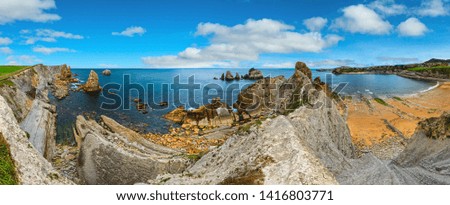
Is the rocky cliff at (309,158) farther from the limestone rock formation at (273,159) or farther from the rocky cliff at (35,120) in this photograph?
the rocky cliff at (35,120)

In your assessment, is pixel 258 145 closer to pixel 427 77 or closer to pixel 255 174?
pixel 255 174

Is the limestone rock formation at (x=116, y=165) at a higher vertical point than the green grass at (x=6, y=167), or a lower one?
lower

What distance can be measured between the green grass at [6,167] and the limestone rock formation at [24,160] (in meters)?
0.25

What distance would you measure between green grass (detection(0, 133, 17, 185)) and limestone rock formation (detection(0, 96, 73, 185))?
0.81 ft

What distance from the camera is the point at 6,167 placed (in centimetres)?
1213

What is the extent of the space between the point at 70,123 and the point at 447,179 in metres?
46.9

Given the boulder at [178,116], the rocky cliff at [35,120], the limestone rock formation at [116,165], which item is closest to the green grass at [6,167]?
the limestone rock formation at [116,165]

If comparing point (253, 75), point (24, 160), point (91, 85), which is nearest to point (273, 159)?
point (24, 160)

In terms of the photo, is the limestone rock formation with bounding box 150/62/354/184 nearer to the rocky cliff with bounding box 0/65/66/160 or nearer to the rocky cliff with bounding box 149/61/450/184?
the rocky cliff with bounding box 149/61/450/184

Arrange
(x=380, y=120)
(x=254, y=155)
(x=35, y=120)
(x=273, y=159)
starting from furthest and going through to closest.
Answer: (x=380, y=120) < (x=35, y=120) < (x=254, y=155) < (x=273, y=159)

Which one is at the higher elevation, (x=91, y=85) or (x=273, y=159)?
(x=91, y=85)

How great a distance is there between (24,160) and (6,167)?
4.86 ft

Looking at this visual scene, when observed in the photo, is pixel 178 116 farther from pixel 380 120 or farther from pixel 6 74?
pixel 6 74

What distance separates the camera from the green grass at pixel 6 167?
11648mm
